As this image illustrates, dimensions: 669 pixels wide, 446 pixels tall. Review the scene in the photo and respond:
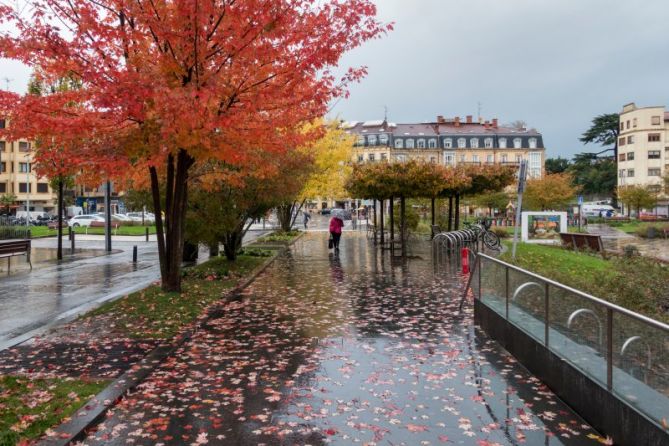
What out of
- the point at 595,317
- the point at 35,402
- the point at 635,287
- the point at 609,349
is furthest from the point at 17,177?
the point at 609,349

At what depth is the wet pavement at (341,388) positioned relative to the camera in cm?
474

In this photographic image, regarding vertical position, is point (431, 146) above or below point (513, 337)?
above

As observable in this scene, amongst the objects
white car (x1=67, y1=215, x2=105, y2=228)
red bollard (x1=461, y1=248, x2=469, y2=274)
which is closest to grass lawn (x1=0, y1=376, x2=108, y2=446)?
red bollard (x1=461, y1=248, x2=469, y2=274)

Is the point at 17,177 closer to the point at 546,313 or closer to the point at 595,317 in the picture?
the point at 546,313

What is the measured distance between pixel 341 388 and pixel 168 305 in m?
5.35

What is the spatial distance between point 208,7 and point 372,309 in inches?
226

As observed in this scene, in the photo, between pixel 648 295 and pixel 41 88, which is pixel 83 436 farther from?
pixel 41 88

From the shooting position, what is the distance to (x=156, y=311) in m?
9.83

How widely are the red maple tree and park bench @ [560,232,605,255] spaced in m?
14.9

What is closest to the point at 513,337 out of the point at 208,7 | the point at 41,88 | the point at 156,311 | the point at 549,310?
the point at 549,310

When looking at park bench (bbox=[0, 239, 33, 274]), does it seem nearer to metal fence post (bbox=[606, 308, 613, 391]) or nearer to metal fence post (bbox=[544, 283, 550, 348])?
metal fence post (bbox=[544, 283, 550, 348])

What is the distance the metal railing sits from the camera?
4031 millimetres

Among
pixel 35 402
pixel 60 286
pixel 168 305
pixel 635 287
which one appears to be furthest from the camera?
pixel 60 286

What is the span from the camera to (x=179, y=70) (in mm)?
9977
